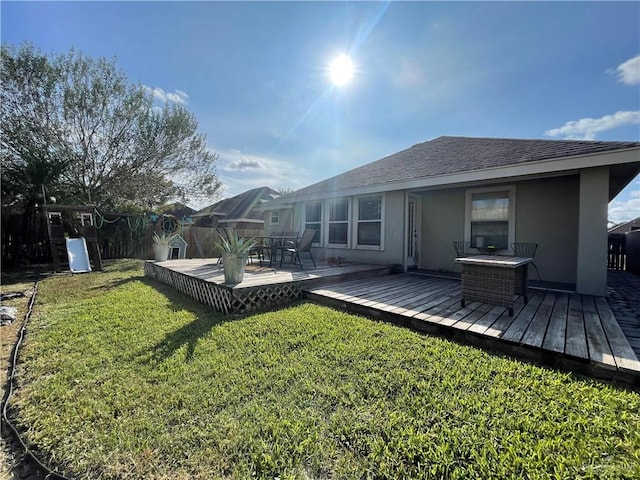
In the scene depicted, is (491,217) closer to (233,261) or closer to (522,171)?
(522,171)

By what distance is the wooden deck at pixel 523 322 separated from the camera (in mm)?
2428

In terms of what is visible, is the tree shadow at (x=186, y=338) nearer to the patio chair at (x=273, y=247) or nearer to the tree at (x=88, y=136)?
the patio chair at (x=273, y=247)

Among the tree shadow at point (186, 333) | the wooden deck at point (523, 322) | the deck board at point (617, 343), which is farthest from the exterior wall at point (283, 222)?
the deck board at point (617, 343)

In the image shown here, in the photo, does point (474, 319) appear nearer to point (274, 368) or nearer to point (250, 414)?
point (274, 368)

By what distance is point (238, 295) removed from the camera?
413cm

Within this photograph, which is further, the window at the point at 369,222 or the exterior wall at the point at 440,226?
the window at the point at 369,222

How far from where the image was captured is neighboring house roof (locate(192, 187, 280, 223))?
22375 mm

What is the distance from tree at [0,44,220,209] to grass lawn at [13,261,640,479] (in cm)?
981

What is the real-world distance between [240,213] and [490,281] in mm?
21151

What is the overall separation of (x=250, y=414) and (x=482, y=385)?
1864mm

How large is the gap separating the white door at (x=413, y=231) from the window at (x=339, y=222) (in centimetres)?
183

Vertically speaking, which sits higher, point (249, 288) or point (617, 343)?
point (249, 288)

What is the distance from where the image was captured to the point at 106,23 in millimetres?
7195

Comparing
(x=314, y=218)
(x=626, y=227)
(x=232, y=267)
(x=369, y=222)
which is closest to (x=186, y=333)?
(x=232, y=267)
